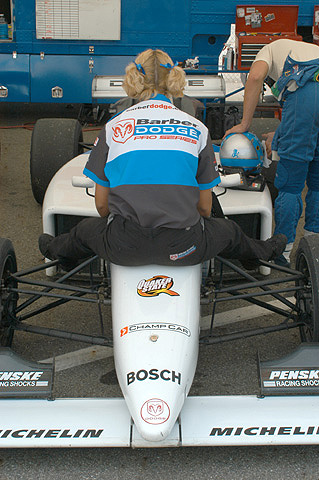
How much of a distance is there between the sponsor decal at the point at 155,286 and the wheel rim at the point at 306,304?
778mm

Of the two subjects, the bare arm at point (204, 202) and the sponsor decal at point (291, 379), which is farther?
the bare arm at point (204, 202)

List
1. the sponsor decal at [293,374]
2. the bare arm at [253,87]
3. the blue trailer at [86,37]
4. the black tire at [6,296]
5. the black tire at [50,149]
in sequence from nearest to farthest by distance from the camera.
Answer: the sponsor decal at [293,374]
the black tire at [6,296]
the bare arm at [253,87]
the black tire at [50,149]
the blue trailer at [86,37]

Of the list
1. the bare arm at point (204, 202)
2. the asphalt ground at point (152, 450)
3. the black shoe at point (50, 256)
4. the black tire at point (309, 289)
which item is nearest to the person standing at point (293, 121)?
the asphalt ground at point (152, 450)

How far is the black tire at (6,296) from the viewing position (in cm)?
367

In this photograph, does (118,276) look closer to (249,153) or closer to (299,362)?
(299,362)

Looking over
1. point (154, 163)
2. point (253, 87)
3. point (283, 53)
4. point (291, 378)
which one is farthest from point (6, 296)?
point (283, 53)

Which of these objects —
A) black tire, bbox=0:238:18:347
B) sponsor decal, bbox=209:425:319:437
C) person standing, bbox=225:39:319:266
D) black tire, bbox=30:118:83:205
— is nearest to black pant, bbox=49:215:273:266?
black tire, bbox=0:238:18:347

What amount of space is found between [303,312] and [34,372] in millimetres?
1474

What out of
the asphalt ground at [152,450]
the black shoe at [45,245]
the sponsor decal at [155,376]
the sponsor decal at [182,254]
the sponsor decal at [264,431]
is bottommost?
the asphalt ground at [152,450]

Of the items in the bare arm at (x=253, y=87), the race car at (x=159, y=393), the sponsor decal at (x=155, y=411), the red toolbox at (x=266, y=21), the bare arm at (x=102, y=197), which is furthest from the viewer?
the red toolbox at (x=266, y=21)

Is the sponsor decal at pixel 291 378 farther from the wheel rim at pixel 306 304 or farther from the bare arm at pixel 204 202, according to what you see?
the bare arm at pixel 204 202

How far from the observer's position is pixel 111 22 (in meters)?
10.1

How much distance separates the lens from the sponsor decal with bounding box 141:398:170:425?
276cm

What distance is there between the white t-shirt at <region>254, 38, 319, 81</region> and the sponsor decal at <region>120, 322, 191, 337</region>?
269 cm
